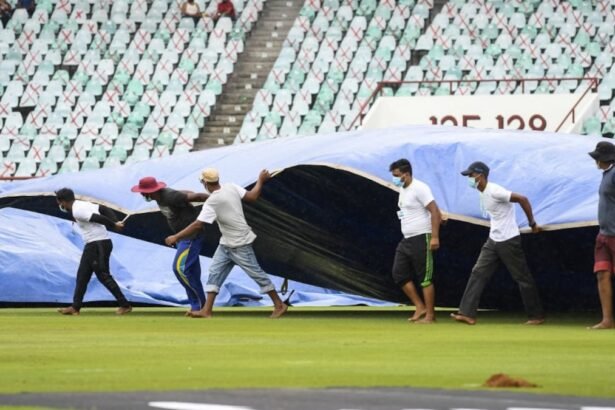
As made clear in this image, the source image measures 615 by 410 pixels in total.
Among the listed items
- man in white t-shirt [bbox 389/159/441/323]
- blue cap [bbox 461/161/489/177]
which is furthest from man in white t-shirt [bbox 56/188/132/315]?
blue cap [bbox 461/161/489/177]

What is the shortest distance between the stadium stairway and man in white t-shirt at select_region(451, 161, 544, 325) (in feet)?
54.0

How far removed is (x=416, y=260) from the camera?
14.6m

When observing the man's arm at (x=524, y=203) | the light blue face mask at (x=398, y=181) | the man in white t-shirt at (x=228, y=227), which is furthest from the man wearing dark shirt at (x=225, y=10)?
the man's arm at (x=524, y=203)

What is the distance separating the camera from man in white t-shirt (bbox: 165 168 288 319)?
1547cm

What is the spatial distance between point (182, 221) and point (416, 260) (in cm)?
283

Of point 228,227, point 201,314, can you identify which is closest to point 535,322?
point 228,227

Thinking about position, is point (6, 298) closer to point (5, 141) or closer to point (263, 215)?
point (263, 215)

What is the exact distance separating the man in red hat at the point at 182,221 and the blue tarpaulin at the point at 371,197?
76 centimetres

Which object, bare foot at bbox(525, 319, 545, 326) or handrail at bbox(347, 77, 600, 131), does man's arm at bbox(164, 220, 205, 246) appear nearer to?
bare foot at bbox(525, 319, 545, 326)

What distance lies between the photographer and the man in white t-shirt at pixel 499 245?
1426 cm

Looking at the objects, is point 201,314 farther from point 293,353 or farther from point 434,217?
point 293,353

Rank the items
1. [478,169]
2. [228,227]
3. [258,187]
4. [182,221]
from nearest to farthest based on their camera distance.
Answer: [478,169] < [258,187] < [228,227] < [182,221]

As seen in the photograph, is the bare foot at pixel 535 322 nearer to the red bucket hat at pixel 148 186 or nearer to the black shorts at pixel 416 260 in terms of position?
the black shorts at pixel 416 260

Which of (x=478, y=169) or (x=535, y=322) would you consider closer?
(x=478, y=169)
